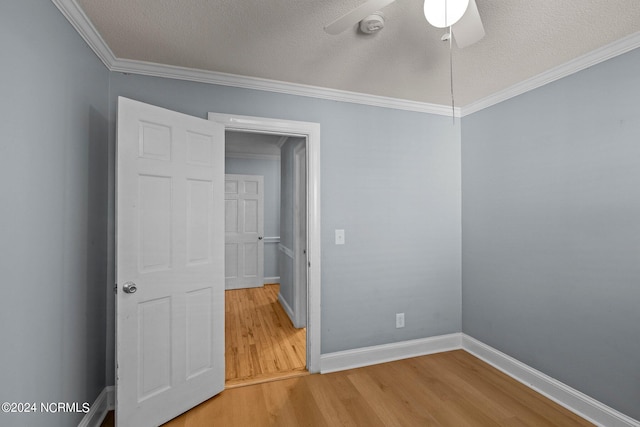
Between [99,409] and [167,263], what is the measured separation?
3.40ft

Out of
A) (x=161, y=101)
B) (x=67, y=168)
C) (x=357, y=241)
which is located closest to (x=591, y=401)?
(x=357, y=241)

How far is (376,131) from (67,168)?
7.29ft

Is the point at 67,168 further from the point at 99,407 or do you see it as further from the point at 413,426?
the point at 413,426

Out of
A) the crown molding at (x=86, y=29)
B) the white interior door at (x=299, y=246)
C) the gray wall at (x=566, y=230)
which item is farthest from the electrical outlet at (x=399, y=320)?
the crown molding at (x=86, y=29)

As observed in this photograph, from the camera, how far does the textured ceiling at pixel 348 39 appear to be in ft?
4.76

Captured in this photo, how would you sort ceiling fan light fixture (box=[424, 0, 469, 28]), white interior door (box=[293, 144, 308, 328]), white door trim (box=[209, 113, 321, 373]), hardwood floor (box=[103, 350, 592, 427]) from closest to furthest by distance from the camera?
ceiling fan light fixture (box=[424, 0, 469, 28]) → hardwood floor (box=[103, 350, 592, 427]) → white door trim (box=[209, 113, 321, 373]) → white interior door (box=[293, 144, 308, 328])

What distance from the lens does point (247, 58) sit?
1948mm

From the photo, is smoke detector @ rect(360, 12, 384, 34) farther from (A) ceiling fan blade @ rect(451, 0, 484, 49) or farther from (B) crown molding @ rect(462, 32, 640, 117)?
(B) crown molding @ rect(462, 32, 640, 117)

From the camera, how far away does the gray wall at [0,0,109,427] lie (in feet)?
3.59

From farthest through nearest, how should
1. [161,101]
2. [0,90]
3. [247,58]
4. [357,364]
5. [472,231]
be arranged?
[472,231] < [357,364] < [161,101] < [247,58] < [0,90]

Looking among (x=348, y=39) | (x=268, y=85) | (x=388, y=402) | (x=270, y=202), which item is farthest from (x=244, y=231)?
(x=348, y=39)

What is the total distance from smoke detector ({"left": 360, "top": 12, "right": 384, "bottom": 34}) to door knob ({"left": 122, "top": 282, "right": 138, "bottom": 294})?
6.45ft

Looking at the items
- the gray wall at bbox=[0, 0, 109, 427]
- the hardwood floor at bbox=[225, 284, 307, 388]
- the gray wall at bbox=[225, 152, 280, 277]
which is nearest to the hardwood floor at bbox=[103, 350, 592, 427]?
the hardwood floor at bbox=[225, 284, 307, 388]

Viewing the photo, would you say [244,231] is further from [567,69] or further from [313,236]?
[567,69]
